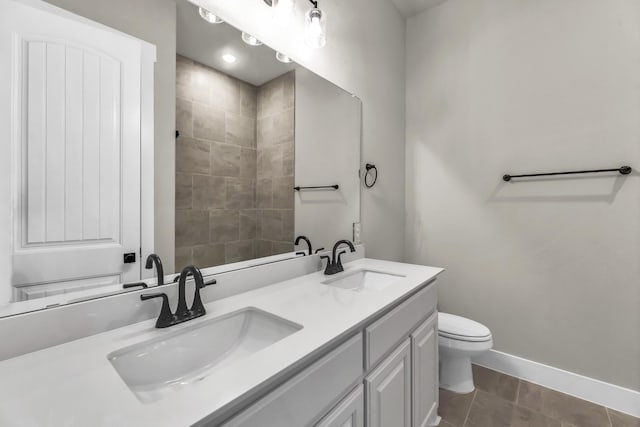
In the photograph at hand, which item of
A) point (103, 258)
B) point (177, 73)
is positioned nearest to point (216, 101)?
point (177, 73)

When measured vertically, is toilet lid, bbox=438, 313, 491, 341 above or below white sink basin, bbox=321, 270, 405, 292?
below

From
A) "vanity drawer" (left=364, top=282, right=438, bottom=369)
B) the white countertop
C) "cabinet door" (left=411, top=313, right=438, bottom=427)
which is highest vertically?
the white countertop

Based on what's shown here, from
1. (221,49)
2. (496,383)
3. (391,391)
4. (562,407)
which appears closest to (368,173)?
(221,49)

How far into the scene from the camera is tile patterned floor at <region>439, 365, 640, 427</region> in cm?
159

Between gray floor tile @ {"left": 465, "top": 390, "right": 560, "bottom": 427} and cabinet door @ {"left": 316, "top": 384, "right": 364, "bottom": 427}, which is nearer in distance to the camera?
cabinet door @ {"left": 316, "top": 384, "right": 364, "bottom": 427}

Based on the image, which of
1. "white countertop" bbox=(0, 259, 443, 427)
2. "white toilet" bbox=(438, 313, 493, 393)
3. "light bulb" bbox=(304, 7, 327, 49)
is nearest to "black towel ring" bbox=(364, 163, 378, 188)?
"light bulb" bbox=(304, 7, 327, 49)

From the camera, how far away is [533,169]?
6.34ft

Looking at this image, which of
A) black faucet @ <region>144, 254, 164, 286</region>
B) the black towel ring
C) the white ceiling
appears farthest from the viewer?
the white ceiling

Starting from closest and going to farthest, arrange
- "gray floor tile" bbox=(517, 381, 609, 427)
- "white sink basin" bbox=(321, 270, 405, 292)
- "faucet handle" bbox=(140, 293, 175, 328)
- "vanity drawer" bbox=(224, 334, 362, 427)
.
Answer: "vanity drawer" bbox=(224, 334, 362, 427) < "faucet handle" bbox=(140, 293, 175, 328) < "white sink basin" bbox=(321, 270, 405, 292) < "gray floor tile" bbox=(517, 381, 609, 427)

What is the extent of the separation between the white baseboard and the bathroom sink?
1969mm

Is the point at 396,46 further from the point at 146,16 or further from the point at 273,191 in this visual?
the point at 146,16

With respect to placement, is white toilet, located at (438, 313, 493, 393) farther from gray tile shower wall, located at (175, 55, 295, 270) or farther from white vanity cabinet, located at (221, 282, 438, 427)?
gray tile shower wall, located at (175, 55, 295, 270)

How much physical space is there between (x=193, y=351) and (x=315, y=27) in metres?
1.52

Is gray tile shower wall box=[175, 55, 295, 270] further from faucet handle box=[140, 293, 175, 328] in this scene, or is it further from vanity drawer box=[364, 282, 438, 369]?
vanity drawer box=[364, 282, 438, 369]
